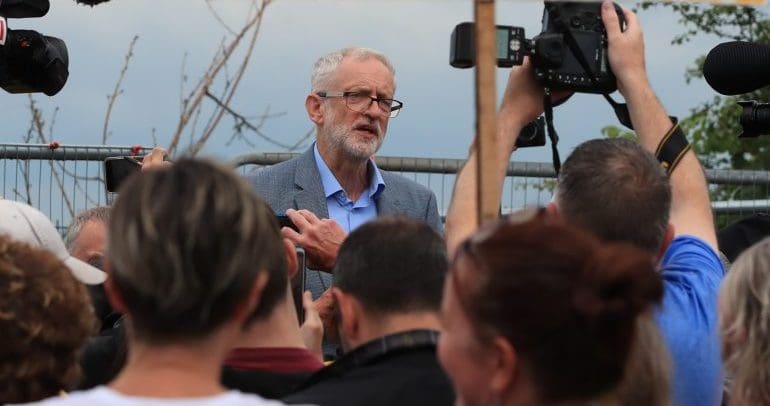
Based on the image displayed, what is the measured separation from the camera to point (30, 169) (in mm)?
7953

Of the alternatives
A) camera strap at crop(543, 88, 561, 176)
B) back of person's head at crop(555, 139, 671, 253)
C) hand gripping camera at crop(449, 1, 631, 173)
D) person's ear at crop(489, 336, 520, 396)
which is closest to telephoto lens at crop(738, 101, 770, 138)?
hand gripping camera at crop(449, 1, 631, 173)

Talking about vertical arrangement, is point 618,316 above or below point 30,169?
above

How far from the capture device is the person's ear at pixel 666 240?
404 cm

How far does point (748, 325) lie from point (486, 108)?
31.6 inches

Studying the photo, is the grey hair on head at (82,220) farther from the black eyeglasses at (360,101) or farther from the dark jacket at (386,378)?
the dark jacket at (386,378)

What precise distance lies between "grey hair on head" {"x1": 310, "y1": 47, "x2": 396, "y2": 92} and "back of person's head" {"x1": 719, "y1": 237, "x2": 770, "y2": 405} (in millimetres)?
3083

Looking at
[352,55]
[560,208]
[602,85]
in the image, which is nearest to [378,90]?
[352,55]

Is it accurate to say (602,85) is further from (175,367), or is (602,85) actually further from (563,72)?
(175,367)

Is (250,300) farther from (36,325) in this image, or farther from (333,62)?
(333,62)

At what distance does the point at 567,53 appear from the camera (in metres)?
4.54

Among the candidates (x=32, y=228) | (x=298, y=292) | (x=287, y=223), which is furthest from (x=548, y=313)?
(x=287, y=223)

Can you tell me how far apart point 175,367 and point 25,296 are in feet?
2.07

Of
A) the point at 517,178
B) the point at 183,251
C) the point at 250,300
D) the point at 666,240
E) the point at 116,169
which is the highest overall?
the point at 183,251

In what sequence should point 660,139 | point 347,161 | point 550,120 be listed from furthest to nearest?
1. point 347,161
2. point 550,120
3. point 660,139
